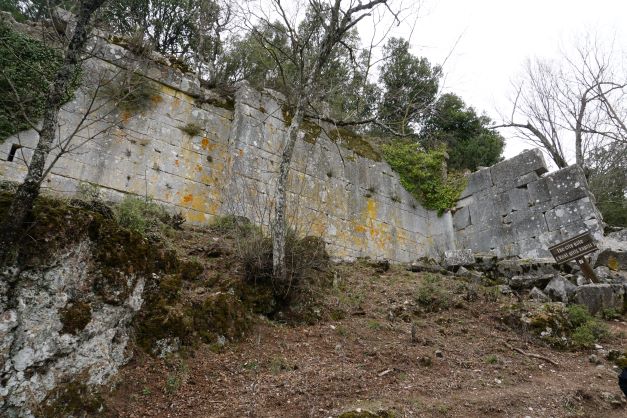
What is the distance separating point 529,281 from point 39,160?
23.3 feet

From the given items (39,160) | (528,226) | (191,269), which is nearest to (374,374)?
(191,269)

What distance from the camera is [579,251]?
7.23m

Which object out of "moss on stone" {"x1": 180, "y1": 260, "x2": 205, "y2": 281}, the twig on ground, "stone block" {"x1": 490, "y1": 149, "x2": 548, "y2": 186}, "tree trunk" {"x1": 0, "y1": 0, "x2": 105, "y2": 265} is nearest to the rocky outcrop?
"tree trunk" {"x1": 0, "y1": 0, "x2": 105, "y2": 265}

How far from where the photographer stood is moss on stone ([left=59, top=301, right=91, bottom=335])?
3.41m

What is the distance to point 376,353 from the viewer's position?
14.8ft

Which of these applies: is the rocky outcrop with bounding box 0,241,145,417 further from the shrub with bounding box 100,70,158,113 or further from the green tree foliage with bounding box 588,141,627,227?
the green tree foliage with bounding box 588,141,627,227

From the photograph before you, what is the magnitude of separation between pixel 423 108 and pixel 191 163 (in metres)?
4.49

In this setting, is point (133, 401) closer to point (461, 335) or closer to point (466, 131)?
A: point (461, 335)

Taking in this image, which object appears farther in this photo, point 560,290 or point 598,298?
point 560,290

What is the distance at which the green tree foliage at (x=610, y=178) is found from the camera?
16203mm

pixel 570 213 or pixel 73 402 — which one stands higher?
pixel 570 213

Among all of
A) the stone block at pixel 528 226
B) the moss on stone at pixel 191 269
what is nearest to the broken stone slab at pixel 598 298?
the stone block at pixel 528 226

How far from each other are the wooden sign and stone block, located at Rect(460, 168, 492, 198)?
354 centimetres

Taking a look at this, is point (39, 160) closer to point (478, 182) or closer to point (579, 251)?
point (579, 251)
